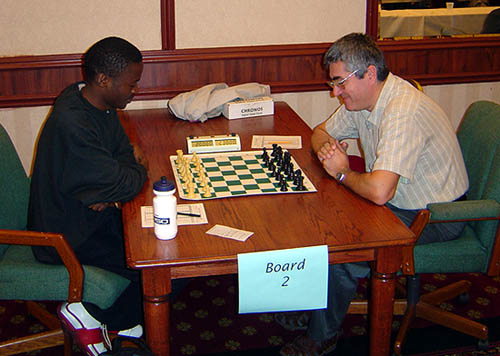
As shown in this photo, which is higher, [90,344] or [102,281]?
[102,281]

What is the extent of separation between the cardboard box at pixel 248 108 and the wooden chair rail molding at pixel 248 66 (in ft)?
1.33

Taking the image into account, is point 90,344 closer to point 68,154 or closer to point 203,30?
point 68,154

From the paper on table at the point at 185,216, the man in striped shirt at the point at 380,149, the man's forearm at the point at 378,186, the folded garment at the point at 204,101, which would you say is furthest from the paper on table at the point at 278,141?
the paper on table at the point at 185,216

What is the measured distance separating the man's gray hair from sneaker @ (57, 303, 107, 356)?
132 centimetres

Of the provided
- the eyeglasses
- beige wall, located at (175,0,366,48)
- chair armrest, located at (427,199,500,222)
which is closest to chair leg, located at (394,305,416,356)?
chair armrest, located at (427,199,500,222)

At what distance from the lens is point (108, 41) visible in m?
2.22

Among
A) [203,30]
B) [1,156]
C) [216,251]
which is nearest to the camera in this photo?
[216,251]

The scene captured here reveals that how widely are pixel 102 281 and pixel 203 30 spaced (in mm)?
1785

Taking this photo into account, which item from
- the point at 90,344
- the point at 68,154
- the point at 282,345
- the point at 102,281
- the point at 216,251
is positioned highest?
the point at 68,154

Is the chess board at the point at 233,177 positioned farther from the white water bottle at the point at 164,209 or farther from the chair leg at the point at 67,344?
the chair leg at the point at 67,344

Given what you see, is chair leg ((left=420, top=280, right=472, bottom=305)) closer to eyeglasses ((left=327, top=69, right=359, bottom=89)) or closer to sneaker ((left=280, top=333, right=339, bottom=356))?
sneaker ((left=280, top=333, right=339, bottom=356))

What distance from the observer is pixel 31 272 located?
2148 millimetres

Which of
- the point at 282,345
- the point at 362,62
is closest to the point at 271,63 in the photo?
the point at 362,62

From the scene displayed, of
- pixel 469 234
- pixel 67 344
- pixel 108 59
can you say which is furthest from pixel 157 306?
pixel 469 234
